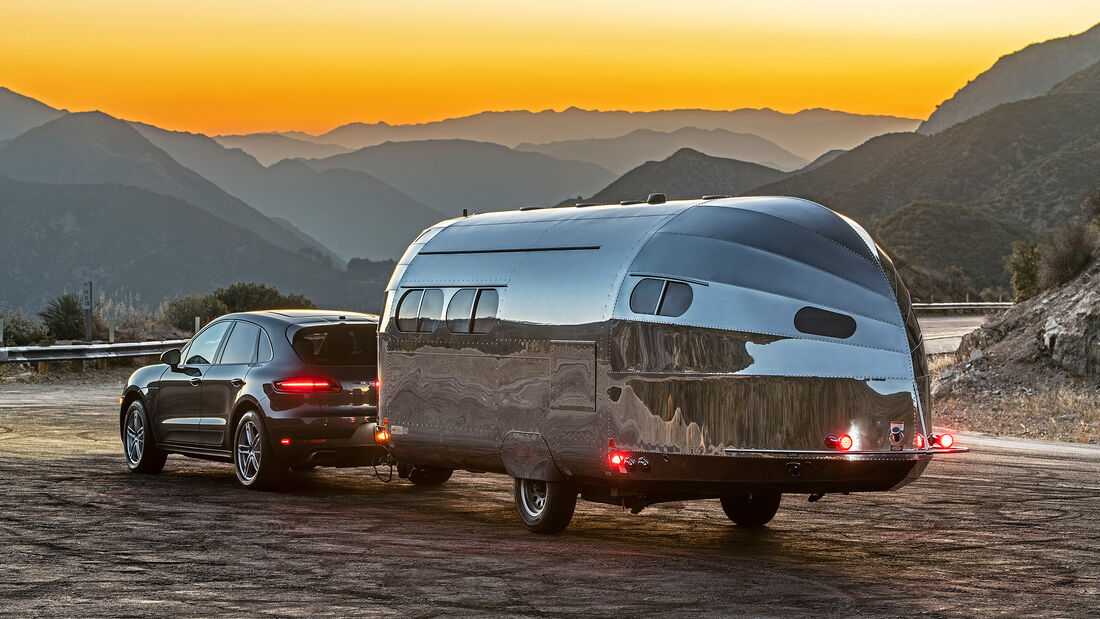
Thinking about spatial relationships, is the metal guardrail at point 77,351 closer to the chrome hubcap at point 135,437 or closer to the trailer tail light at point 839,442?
the chrome hubcap at point 135,437

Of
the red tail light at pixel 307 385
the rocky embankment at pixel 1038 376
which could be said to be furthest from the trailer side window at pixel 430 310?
the rocky embankment at pixel 1038 376

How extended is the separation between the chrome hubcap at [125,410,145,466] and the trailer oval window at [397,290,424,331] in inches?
184

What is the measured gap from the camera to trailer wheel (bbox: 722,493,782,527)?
471 inches

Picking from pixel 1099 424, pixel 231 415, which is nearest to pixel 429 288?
pixel 231 415

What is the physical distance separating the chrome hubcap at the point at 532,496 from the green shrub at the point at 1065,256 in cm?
2854

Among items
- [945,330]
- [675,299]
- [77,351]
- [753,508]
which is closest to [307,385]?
[753,508]

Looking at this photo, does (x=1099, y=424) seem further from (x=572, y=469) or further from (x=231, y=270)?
(x=231, y=270)

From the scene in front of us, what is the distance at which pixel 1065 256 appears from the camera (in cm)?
3809

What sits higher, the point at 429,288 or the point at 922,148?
the point at 922,148

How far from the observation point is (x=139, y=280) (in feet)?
602

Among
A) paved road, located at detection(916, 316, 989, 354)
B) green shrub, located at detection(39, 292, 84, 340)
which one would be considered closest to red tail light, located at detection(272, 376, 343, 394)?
paved road, located at detection(916, 316, 989, 354)

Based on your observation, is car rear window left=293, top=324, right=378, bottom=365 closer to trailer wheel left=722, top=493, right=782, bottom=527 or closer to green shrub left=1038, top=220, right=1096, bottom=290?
trailer wheel left=722, top=493, right=782, bottom=527

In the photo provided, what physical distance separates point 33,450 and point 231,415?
4.64 m

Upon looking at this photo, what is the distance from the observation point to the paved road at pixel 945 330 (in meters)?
40.7
